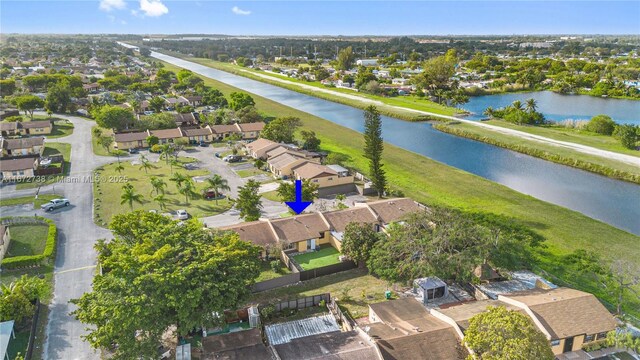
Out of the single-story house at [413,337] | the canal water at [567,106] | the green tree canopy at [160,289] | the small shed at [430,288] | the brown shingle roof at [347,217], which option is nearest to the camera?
the green tree canopy at [160,289]

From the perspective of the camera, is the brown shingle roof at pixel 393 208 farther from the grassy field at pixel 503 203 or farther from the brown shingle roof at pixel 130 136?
the brown shingle roof at pixel 130 136

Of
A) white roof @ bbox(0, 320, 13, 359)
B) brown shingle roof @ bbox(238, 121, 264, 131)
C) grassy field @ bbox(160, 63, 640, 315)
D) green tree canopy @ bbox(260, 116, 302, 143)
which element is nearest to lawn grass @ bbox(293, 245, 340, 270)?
grassy field @ bbox(160, 63, 640, 315)

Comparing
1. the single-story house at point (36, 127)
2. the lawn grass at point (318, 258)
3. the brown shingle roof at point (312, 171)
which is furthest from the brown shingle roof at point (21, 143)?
the lawn grass at point (318, 258)

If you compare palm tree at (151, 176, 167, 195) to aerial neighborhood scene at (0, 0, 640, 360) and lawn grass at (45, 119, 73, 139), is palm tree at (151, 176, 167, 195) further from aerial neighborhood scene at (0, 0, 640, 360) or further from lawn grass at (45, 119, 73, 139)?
lawn grass at (45, 119, 73, 139)

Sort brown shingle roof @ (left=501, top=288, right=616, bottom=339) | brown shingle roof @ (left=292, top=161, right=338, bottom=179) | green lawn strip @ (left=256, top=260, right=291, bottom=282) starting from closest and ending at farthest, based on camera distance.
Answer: brown shingle roof @ (left=501, top=288, right=616, bottom=339)
green lawn strip @ (left=256, top=260, right=291, bottom=282)
brown shingle roof @ (left=292, top=161, right=338, bottom=179)

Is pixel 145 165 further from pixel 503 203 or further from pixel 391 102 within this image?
pixel 391 102

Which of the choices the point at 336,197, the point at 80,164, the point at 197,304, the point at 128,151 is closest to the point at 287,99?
the point at 128,151

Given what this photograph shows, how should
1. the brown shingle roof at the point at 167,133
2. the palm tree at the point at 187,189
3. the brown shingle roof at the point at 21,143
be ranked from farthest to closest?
the brown shingle roof at the point at 167,133 → the brown shingle roof at the point at 21,143 → the palm tree at the point at 187,189
